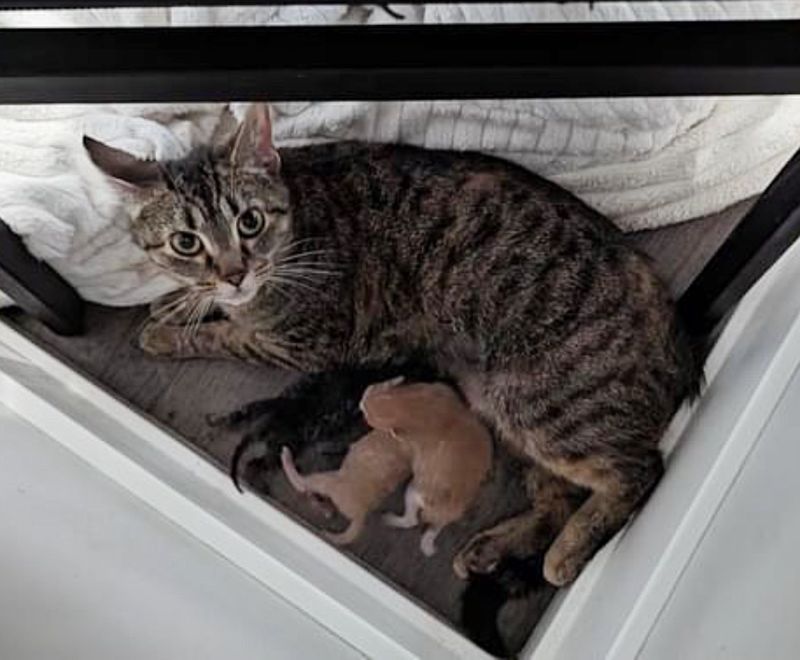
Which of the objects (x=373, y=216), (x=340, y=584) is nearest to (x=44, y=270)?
(x=373, y=216)

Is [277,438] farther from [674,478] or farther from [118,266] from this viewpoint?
[674,478]

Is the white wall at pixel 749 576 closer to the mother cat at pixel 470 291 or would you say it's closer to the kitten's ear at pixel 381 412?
the mother cat at pixel 470 291

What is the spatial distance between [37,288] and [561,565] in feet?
2.00

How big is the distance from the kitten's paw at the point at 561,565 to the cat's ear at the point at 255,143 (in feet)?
1.61

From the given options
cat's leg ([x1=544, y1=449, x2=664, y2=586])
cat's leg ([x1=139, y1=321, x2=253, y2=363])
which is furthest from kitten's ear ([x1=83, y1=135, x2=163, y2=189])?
cat's leg ([x1=544, y1=449, x2=664, y2=586])

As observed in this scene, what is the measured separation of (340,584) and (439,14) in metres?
0.60

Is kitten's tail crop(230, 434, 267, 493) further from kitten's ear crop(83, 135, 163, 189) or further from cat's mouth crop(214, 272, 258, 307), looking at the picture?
kitten's ear crop(83, 135, 163, 189)

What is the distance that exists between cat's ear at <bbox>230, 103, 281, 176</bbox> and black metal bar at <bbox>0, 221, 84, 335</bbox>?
0.24 metres

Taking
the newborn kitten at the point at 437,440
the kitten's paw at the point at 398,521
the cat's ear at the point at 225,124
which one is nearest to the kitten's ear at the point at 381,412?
the newborn kitten at the point at 437,440

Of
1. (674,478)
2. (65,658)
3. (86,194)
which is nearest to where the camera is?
(65,658)

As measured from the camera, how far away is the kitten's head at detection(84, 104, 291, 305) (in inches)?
49.1

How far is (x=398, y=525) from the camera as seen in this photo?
146cm

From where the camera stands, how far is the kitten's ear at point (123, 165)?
3.86 ft

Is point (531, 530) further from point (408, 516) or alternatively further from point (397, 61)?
point (397, 61)
